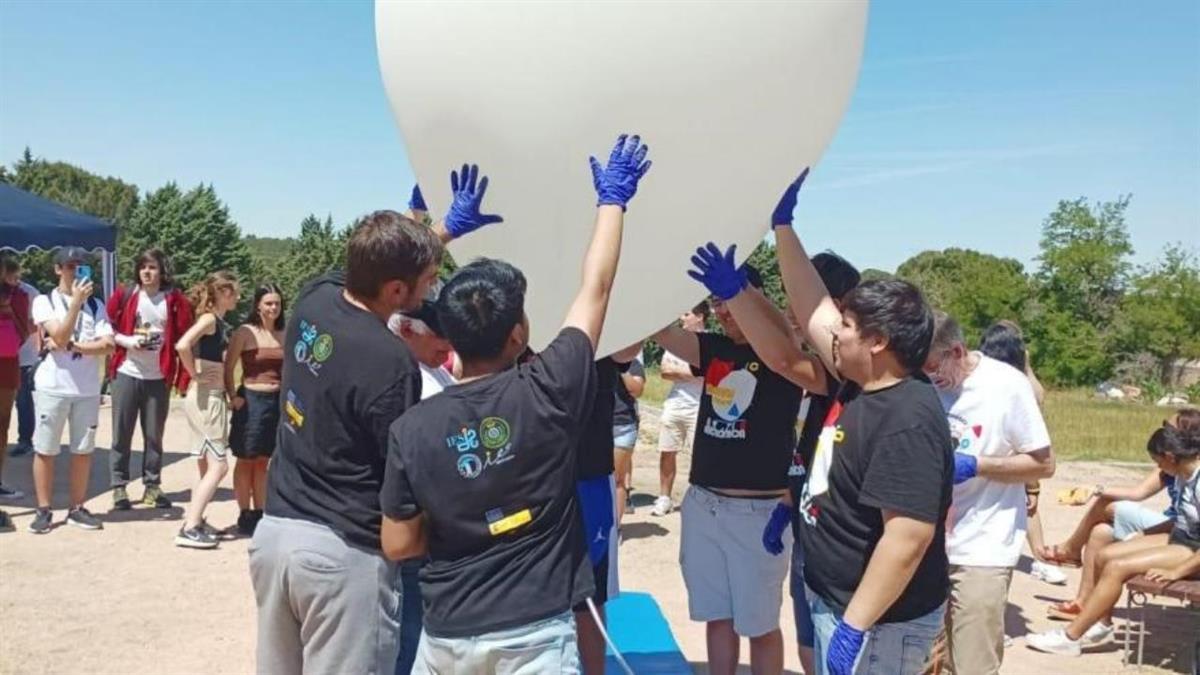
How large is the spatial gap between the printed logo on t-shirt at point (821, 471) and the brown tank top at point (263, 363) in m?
3.79

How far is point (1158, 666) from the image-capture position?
4156 mm

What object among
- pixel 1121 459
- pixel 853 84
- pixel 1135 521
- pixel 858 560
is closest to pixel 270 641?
pixel 858 560

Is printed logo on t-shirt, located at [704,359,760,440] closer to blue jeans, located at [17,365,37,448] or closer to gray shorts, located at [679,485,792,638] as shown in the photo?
gray shorts, located at [679,485,792,638]

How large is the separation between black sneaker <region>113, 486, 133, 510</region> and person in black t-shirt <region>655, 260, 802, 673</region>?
4548 mm

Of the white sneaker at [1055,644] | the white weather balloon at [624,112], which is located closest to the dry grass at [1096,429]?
the white sneaker at [1055,644]

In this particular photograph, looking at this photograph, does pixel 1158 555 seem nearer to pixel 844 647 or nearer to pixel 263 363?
pixel 844 647

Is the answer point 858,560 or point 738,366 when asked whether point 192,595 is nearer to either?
point 738,366

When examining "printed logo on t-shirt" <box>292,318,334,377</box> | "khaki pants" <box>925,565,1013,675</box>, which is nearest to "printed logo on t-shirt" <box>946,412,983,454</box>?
"khaki pants" <box>925,565,1013,675</box>

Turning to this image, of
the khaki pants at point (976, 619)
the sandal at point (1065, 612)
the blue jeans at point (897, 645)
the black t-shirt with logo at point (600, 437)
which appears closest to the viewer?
the blue jeans at point (897, 645)

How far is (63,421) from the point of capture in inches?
215

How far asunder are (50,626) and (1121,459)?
1055 centimetres

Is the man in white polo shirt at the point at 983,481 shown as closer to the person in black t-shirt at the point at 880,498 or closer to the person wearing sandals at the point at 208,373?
the person in black t-shirt at the point at 880,498

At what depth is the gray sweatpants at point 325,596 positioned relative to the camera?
6.55 ft

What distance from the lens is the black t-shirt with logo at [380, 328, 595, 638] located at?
5.48 ft
